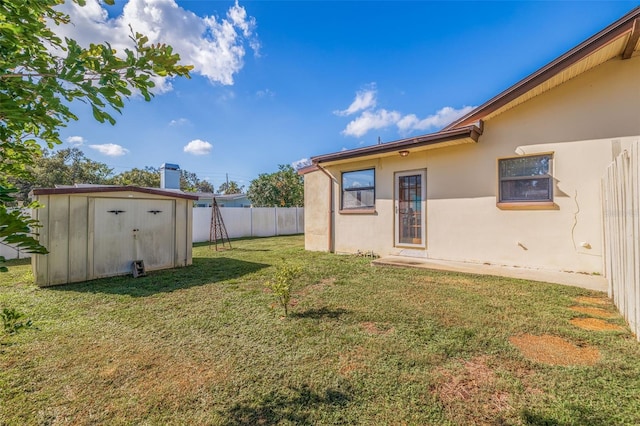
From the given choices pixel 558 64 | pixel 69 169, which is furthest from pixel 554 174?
pixel 69 169

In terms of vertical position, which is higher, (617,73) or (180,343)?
(617,73)

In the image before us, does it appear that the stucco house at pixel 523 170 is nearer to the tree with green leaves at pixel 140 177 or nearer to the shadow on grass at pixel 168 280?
the shadow on grass at pixel 168 280

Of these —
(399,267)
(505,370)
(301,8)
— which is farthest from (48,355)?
(301,8)

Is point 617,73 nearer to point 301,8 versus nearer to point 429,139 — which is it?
point 429,139

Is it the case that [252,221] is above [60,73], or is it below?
below

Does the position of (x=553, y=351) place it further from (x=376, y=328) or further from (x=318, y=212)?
(x=318, y=212)

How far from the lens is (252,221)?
1545 centimetres

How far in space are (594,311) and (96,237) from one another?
29.1 ft

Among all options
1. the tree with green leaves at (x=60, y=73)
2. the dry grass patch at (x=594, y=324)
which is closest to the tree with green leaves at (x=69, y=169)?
the tree with green leaves at (x=60, y=73)

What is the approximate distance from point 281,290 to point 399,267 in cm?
344

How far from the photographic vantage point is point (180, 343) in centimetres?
294

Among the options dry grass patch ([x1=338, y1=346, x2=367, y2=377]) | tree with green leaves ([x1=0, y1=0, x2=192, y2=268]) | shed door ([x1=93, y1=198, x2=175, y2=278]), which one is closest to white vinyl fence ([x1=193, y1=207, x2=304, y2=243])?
shed door ([x1=93, y1=198, x2=175, y2=278])

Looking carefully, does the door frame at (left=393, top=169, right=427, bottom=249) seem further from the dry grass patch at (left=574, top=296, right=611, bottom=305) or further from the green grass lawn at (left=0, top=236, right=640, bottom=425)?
the dry grass patch at (left=574, top=296, right=611, bottom=305)

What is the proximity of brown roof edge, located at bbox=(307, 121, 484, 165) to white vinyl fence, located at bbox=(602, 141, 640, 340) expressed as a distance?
8.62ft
